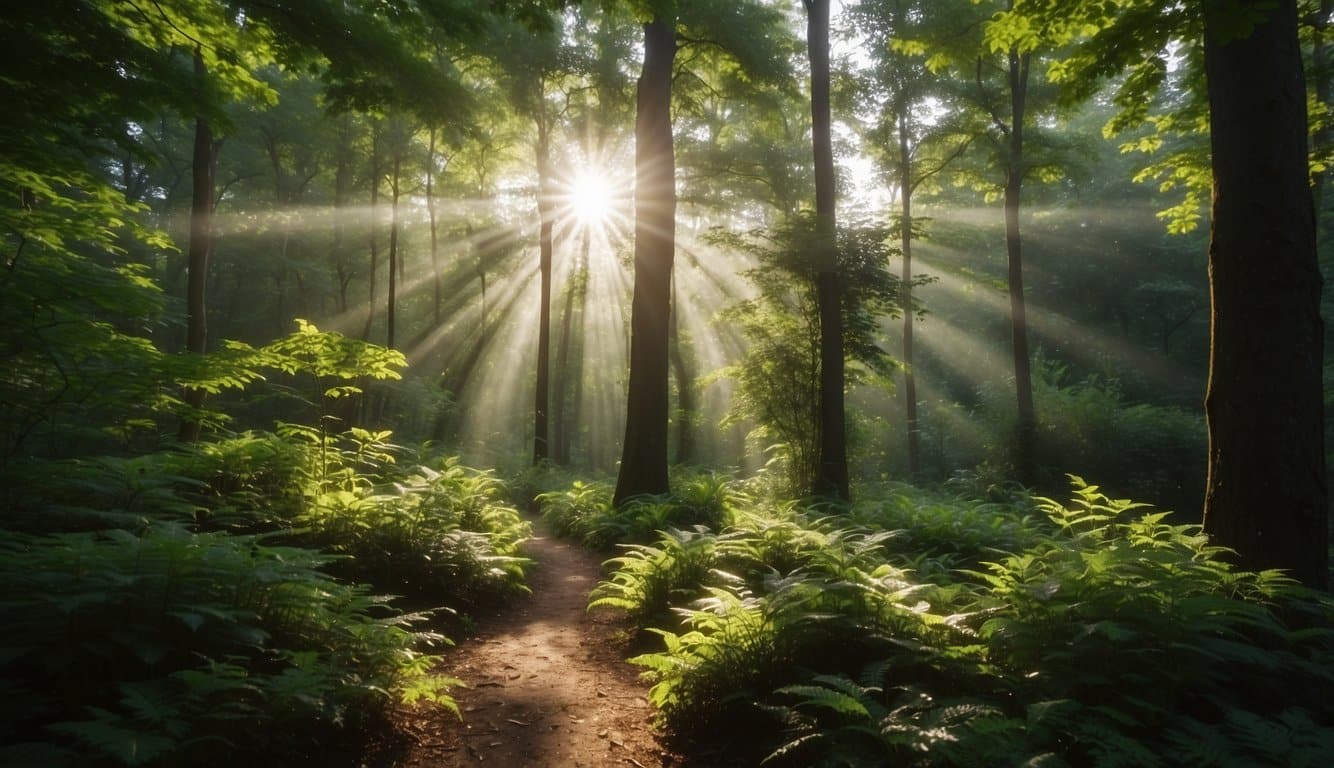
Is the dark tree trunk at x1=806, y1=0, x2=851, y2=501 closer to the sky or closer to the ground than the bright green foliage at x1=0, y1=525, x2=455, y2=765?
closer to the sky

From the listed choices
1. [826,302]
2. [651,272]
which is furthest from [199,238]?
[826,302]

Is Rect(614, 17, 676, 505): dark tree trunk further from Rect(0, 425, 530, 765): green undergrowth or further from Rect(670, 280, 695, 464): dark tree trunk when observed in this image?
Rect(670, 280, 695, 464): dark tree trunk

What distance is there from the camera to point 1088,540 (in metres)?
6.26

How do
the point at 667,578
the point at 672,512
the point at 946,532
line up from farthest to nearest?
the point at 672,512 → the point at 946,532 → the point at 667,578

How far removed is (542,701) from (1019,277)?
15860 mm

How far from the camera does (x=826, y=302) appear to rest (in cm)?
1124

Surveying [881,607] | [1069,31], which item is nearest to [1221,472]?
[881,607]

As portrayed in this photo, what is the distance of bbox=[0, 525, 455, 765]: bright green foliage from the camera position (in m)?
2.65

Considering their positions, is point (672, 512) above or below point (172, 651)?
below

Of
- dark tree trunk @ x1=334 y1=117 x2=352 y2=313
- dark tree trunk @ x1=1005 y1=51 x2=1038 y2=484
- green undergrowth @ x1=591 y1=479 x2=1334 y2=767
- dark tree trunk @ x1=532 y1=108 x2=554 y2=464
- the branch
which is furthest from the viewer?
dark tree trunk @ x1=334 y1=117 x2=352 y2=313

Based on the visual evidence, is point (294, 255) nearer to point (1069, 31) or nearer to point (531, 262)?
point (531, 262)

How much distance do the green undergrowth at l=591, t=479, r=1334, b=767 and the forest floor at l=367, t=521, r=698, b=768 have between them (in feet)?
1.42

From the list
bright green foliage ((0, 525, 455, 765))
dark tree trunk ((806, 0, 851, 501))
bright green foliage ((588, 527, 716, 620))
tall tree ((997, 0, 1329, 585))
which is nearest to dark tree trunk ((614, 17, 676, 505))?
dark tree trunk ((806, 0, 851, 501))

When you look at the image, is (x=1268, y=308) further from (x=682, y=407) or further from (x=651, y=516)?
(x=682, y=407)
